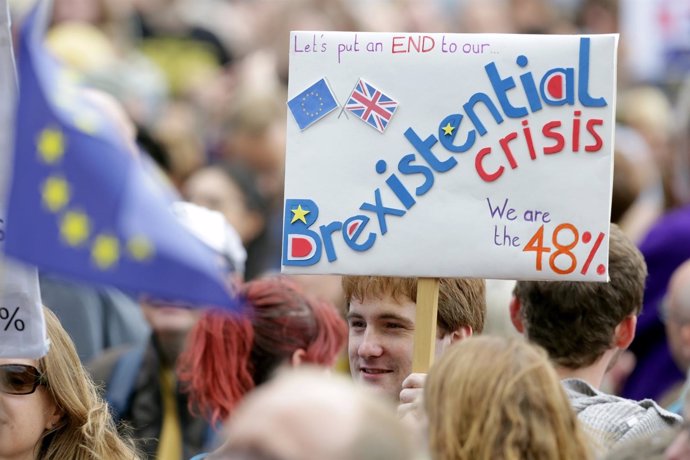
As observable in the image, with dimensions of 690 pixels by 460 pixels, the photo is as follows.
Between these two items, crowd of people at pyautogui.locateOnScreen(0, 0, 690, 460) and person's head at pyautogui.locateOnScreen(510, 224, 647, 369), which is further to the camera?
person's head at pyautogui.locateOnScreen(510, 224, 647, 369)

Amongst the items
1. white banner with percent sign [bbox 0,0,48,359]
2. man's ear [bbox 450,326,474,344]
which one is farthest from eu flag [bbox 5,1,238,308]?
man's ear [bbox 450,326,474,344]

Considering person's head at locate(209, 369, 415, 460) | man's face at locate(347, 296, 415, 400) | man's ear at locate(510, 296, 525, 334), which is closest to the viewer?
person's head at locate(209, 369, 415, 460)

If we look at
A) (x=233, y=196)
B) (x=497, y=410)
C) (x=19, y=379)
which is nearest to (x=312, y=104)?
(x=19, y=379)

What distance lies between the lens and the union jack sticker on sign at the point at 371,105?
440 centimetres

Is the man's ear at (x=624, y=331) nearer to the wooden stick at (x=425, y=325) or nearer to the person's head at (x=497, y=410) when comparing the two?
the wooden stick at (x=425, y=325)

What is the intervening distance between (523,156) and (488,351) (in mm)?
880

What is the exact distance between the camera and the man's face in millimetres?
4711

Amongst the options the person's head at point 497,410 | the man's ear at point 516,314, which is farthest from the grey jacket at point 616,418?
the person's head at point 497,410

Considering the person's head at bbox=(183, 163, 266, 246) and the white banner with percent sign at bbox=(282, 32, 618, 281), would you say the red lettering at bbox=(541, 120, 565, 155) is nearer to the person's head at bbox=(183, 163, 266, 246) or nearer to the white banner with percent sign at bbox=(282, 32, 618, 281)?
the white banner with percent sign at bbox=(282, 32, 618, 281)

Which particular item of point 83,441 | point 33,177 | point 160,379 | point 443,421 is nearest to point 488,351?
point 443,421

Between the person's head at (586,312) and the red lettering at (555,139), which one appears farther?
the person's head at (586,312)

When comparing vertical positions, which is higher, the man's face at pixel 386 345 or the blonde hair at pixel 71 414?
the man's face at pixel 386 345

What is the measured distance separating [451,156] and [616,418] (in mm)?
808

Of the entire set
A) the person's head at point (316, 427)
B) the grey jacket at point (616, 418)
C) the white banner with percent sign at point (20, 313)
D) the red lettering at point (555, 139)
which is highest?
the red lettering at point (555, 139)
